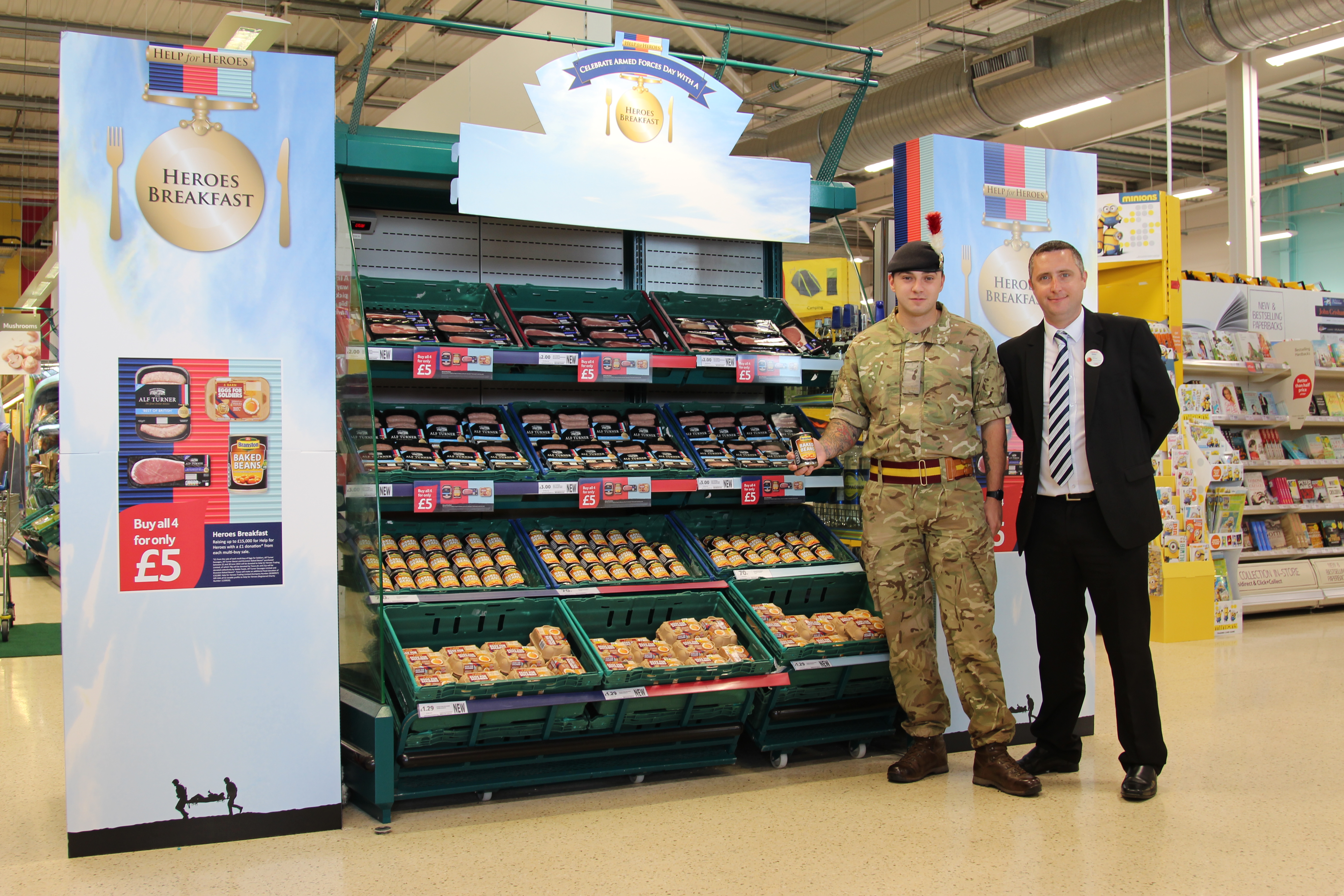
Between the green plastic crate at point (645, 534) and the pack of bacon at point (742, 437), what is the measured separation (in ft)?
1.14

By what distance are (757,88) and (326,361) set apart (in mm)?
11381

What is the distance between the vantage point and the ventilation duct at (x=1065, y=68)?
27.1 feet

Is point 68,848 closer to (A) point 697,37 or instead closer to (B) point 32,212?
(A) point 697,37

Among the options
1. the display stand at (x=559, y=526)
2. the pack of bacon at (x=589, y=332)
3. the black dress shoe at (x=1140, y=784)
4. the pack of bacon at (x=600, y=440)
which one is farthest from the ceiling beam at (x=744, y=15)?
the black dress shoe at (x=1140, y=784)

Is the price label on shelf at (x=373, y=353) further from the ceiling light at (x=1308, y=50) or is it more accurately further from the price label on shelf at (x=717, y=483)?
the ceiling light at (x=1308, y=50)

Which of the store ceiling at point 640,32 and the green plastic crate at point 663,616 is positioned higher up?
the store ceiling at point 640,32

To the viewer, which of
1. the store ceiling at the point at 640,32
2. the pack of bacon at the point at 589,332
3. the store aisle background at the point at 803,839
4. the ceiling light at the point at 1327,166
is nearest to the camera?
the store aisle background at the point at 803,839

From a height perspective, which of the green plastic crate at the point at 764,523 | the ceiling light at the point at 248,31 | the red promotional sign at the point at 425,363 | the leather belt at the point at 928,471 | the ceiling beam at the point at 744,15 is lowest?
the green plastic crate at the point at 764,523

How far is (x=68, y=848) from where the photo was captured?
3.05m

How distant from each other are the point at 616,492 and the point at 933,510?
1.16 meters

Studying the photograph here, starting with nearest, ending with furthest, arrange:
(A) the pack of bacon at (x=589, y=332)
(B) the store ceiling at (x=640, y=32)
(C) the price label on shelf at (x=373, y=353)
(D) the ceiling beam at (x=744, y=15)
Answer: (C) the price label on shelf at (x=373, y=353), (A) the pack of bacon at (x=589, y=332), (B) the store ceiling at (x=640, y=32), (D) the ceiling beam at (x=744, y=15)

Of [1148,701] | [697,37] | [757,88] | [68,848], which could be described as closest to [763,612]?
[1148,701]

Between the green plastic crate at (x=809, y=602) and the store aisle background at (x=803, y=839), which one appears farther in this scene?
the green plastic crate at (x=809, y=602)

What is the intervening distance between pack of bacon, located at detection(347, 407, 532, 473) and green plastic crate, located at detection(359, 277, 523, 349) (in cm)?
37
